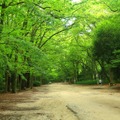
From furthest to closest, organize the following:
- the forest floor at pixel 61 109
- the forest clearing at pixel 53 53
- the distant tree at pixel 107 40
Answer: the distant tree at pixel 107 40 → the forest clearing at pixel 53 53 → the forest floor at pixel 61 109

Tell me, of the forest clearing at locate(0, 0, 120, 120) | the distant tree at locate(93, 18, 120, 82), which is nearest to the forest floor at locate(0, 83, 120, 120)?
the forest clearing at locate(0, 0, 120, 120)

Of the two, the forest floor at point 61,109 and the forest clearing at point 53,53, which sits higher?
the forest clearing at point 53,53

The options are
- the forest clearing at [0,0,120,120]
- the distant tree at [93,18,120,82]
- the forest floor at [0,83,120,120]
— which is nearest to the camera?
the forest floor at [0,83,120,120]

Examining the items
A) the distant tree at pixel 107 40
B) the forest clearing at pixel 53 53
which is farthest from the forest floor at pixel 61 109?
the distant tree at pixel 107 40

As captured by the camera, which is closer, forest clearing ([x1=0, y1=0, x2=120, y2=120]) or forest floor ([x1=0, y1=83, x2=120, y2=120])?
forest floor ([x1=0, y1=83, x2=120, y2=120])

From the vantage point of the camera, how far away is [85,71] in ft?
208

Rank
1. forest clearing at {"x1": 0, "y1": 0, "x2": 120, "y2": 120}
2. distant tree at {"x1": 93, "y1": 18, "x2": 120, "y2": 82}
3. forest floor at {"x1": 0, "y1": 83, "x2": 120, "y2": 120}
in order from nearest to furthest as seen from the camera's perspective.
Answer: forest floor at {"x1": 0, "y1": 83, "x2": 120, "y2": 120}, forest clearing at {"x1": 0, "y1": 0, "x2": 120, "y2": 120}, distant tree at {"x1": 93, "y1": 18, "x2": 120, "y2": 82}

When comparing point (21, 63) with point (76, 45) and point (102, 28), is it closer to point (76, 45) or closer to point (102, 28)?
point (102, 28)

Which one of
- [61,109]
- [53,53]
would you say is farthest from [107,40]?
[61,109]

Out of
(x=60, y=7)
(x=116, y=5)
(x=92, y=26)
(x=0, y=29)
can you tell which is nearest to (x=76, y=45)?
(x=92, y=26)

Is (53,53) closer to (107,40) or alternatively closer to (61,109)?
(107,40)

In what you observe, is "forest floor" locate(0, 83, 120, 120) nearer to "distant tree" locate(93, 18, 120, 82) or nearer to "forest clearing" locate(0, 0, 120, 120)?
"forest clearing" locate(0, 0, 120, 120)

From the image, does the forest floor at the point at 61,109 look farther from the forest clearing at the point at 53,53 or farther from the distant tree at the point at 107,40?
the distant tree at the point at 107,40

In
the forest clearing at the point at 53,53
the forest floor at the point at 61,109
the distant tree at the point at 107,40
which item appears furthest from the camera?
the distant tree at the point at 107,40
